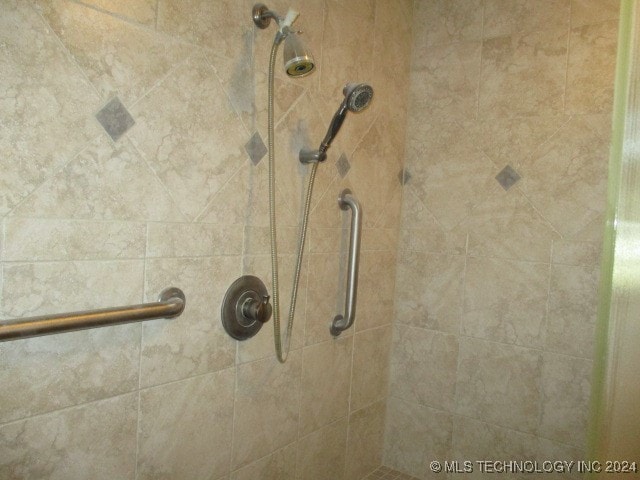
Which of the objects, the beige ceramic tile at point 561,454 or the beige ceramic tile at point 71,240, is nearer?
the beige ceramic tile at point 71,240

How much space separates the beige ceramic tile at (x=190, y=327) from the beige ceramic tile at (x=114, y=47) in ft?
1.16

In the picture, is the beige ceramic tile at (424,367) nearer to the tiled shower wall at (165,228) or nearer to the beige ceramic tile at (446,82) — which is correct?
the tiled shower wall at (165,228)

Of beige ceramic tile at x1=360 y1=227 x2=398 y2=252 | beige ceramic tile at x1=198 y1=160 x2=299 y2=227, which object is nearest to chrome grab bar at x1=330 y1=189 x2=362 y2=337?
beige ceramic tile at x1=360 y1=227 x2=398 y2=252

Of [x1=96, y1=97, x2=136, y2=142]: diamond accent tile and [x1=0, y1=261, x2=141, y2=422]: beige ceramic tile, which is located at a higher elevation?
[x1=96, y1=97, x2=136, y2=142]: diamond accent tile

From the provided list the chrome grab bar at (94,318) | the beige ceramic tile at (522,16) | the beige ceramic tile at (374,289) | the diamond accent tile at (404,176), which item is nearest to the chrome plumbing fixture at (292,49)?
Result: the chrome grab bar at (94,318)

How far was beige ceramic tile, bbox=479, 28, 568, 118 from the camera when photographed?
4.57 feet

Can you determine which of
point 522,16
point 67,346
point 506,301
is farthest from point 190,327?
point 522,16

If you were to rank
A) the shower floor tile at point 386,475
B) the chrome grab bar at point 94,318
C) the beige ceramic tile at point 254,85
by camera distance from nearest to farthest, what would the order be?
the chrome grab bar at point 94,318
the beige ceramic tile at point 254,85
the shower floor tile at point 386,475

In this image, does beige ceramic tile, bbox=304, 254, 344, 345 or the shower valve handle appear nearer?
the shower valve handle

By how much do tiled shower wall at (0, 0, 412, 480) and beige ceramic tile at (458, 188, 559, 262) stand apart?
46cm

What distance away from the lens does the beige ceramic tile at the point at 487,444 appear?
1430 mm

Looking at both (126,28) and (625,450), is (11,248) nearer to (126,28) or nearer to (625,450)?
(126,28)

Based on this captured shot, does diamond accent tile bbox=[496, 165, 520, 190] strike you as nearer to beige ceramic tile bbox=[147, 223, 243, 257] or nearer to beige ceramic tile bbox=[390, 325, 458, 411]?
beige ceramic tile bbox=[390, 325, 458, 411]

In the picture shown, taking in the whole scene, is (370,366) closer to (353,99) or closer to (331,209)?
(331,209)
